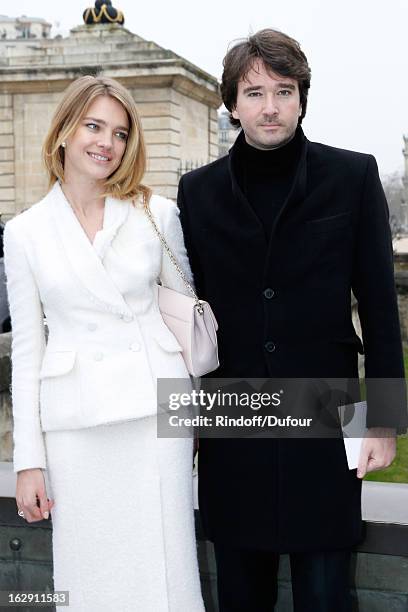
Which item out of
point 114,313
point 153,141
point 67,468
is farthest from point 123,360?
point 153,141

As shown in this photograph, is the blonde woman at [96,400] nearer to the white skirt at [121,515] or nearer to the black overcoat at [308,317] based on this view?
the white skirt at [121,515]

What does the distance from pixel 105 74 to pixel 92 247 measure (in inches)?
634

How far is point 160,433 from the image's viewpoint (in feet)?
9.06

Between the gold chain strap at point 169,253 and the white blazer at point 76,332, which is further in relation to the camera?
the gold chain strap at point 169,253

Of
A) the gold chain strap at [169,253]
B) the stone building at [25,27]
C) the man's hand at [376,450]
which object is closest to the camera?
the man's hand at [376,450]

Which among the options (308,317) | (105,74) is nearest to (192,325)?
(308,317)

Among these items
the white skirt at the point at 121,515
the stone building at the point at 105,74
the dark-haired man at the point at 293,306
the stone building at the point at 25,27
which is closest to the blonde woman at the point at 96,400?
the white skirt at the point at 121,515

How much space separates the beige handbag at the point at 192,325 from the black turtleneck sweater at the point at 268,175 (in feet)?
1.12

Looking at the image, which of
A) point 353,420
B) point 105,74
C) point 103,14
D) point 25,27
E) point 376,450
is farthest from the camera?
point 25,27

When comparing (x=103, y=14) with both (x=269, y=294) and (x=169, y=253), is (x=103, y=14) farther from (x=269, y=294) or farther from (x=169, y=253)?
(x=269, y=294)

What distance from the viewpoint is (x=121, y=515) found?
9.05 feet

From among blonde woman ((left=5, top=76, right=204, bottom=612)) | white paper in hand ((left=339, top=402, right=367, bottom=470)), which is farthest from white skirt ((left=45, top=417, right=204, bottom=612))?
white paper in hand ((left=339, top=402, right=367, bottom=470))

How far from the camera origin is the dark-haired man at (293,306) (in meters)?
2.71

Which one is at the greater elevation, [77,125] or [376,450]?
[77,125]
